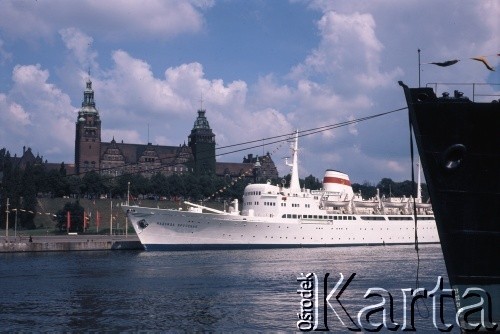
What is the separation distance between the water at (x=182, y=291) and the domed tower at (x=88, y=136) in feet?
359

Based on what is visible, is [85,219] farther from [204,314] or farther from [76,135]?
[76,135]

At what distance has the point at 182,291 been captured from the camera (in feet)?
95.3

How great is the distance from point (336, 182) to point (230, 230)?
54.7 feet

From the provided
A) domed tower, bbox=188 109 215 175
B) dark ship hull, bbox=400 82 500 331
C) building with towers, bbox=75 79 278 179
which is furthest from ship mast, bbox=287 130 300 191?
domed tower, bbox=188 109 215 175

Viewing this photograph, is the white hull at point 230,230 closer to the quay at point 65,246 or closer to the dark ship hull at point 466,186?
the quay at point 65,246

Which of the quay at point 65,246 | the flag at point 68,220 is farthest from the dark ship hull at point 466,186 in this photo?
the flag at point 68,220

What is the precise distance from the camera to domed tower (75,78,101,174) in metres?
156

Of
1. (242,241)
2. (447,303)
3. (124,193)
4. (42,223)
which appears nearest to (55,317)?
(447,303)

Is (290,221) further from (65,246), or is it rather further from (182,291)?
(182,291)

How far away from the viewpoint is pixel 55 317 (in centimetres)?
2275

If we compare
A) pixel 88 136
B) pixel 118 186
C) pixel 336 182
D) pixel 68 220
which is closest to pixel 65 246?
pixel 68 220

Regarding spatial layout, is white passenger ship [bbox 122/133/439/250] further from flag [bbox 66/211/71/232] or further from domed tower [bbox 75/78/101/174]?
domed tower [bbox 75/78/101/174]

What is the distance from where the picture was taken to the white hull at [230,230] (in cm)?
6000

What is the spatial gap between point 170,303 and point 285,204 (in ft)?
131
